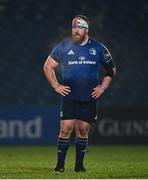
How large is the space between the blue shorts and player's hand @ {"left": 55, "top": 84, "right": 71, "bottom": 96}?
0.45ft

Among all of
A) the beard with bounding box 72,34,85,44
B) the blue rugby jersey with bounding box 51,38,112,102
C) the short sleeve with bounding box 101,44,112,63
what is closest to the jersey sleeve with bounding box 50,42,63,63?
the blue rugby jersey with bounding box 51,38,112,102

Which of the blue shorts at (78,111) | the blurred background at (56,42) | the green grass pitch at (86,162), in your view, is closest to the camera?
the green grass pitch at (86,162)

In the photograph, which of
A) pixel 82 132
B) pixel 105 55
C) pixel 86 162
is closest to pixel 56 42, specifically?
pixel 86 162

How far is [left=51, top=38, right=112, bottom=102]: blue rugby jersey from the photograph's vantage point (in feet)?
30.2

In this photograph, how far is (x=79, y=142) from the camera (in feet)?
30.9

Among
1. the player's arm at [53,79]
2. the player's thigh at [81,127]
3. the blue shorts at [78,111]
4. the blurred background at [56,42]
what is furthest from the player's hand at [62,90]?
the blurred background at [56,42]

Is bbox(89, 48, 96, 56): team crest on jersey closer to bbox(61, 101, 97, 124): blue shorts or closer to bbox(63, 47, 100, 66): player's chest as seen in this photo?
bbox(63, 47, 100, 66): player's chest

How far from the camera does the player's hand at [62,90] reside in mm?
9172

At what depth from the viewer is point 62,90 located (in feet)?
30.2

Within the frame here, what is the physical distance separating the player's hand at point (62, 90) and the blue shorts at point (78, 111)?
137 millimetres

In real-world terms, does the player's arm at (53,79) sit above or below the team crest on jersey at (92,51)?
below

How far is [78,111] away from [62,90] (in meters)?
0.35

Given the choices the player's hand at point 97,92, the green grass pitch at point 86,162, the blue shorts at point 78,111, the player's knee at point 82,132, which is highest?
the player's hand at point 97,92

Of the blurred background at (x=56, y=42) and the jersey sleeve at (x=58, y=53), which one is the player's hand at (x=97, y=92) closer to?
the jersey sleeve at (x=58, y=53)
